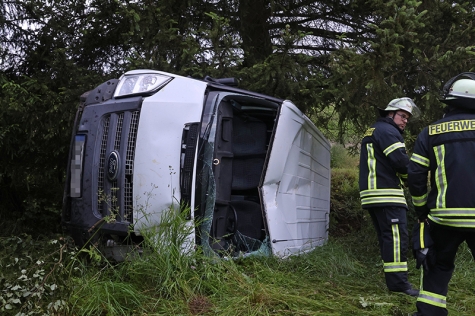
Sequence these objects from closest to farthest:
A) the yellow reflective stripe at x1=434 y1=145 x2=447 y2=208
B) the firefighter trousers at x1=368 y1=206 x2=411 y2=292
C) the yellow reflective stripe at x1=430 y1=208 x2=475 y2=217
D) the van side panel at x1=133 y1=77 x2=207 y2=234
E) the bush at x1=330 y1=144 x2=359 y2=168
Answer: the yellow reflective stripe at x1=430 y1=208 x2=475 y2=217 < the yellow reflective stripe at x1=434 y1=145 x2=447 y2=208 < the van side panel at x1=133 y1=77 x2=207 y2=234 < the firefighter trousers at x1=368 y1=206 x2=411 y2=292 < the bush at x1=330 y1=144 x2=359 y2=168

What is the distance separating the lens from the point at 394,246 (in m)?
3.57

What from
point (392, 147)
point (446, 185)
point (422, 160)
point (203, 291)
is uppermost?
point (392, 147)

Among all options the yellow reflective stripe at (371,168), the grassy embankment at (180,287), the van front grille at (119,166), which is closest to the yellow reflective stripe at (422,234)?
the grassy embankment at (180,287)

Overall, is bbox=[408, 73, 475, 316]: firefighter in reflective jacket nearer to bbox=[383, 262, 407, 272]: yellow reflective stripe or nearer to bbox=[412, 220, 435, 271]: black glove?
bbox=[412, 220, 435, 271]: black glove

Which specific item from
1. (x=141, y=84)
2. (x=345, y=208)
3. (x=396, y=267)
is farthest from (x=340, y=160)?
(x=141, y=84)

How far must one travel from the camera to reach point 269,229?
3707 millimetres

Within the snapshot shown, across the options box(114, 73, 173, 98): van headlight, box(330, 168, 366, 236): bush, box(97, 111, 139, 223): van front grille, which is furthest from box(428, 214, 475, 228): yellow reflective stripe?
box(330, 168, 366, 236): bush

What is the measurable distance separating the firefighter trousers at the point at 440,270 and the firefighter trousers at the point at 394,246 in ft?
1.68

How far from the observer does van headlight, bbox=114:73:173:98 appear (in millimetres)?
3637

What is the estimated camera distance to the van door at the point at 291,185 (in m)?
3.78

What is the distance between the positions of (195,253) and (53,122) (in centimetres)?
284

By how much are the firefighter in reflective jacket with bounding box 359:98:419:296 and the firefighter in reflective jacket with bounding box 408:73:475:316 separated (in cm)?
52

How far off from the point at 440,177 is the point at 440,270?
→ 0.59 metres

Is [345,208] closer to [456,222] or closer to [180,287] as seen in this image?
[456,222]
